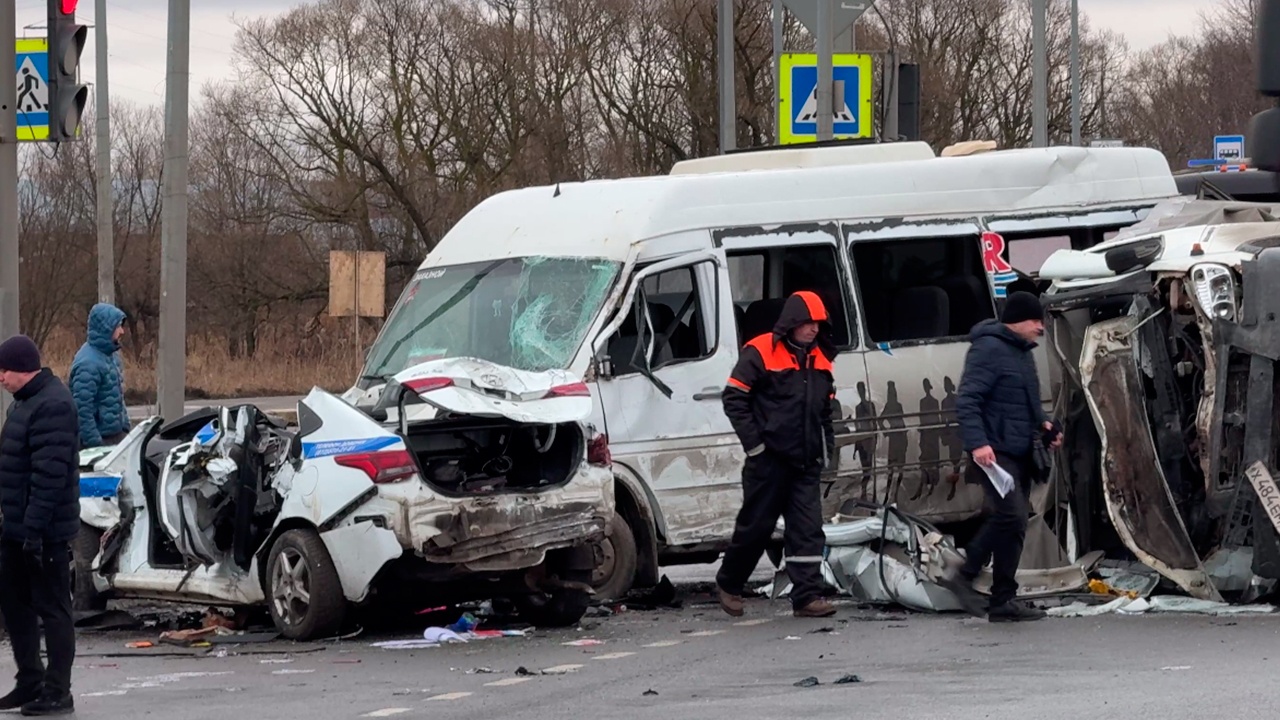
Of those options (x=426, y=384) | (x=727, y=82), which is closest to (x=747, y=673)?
(x=426, y=384)

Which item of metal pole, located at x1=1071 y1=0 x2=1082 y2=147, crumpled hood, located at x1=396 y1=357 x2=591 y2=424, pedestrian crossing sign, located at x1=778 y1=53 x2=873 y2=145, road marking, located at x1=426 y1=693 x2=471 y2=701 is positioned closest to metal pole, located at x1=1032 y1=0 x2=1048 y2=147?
metal pole, located at x1=1071 y1=0 x2=1082 y2=147

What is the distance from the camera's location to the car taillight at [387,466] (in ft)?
31.5

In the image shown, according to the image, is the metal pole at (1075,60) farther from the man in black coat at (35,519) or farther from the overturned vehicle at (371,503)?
the man in black coat at (35,519)

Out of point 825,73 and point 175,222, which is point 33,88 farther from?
point 825,73

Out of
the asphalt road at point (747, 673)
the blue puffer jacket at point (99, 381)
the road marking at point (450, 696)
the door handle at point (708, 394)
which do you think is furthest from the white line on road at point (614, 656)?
the blue puffer jacket at point (99, 381)

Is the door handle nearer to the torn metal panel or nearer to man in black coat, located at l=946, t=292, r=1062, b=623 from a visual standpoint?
man in black coat, located at l=946, t=292, r=1062, b=623

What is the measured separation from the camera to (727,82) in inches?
960

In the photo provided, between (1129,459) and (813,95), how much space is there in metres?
6.76

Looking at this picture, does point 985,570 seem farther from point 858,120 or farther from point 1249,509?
point 858,120

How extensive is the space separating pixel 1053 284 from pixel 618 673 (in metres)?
3.87

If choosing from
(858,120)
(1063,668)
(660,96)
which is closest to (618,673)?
(1063,668)

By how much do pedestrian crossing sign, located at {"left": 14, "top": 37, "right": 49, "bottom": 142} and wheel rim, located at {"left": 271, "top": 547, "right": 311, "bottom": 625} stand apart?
4.29 meters

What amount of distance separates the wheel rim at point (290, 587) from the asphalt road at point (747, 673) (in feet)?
0.63

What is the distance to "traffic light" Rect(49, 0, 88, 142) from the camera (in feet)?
42.1
